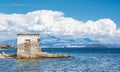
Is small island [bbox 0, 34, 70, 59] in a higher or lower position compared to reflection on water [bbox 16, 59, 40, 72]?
Answer: higher

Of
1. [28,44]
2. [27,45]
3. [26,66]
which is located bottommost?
[26,66]

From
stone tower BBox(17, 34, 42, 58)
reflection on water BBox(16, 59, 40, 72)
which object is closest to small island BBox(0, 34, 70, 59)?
stone tower BBox(17, 34, 42, 58)

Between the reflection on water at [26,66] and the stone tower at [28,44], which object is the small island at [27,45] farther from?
the reflection on water at [26,66]

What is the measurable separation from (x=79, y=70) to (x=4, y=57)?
3550 centimetres

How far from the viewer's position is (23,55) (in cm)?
8400

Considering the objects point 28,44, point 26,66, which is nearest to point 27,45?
point 28,44

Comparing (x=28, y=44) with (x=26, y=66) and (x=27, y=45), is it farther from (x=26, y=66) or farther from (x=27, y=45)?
(x=26, y=66)

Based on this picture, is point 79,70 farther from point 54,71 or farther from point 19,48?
point 19,48

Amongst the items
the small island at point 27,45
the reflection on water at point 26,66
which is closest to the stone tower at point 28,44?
the small island at point 27,45

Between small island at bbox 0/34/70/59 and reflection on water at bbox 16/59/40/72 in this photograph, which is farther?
small island at bbox 0/34/70/59

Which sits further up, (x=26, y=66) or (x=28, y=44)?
(x=28, y=44)

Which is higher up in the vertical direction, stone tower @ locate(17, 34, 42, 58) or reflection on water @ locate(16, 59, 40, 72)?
stone tower @ locate(17, 34, 42, 58)

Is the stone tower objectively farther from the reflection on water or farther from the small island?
the reflection on water

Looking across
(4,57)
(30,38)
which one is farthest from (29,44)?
(4,57)
